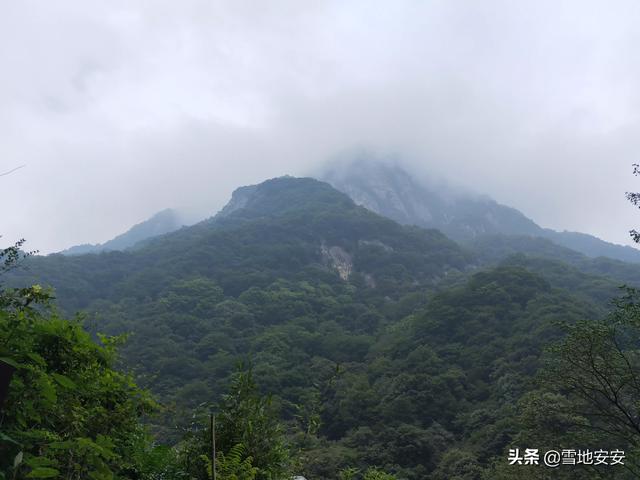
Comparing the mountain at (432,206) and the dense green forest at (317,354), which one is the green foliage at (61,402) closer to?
the dense green forest at (317,354)

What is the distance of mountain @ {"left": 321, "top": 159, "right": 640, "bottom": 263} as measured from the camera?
171 metres

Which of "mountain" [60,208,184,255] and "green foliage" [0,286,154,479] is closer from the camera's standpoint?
"green foliage" [0,286,154,479]

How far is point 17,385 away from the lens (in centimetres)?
351

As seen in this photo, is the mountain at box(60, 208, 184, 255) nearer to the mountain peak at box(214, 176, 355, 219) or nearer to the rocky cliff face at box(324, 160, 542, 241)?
the mountain peak at box(214, 176, 355, 219)

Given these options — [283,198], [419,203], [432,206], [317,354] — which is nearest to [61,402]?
[317,354]

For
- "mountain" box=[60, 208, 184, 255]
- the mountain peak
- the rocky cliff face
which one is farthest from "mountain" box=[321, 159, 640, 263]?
"mountain" box=[60, 208, 184, 255]

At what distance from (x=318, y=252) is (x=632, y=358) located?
8246cm

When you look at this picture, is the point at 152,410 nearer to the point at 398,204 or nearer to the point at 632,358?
the point at 632,358

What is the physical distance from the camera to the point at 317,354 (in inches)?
2192

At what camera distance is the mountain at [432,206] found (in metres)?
171

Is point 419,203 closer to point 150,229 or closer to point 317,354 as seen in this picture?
point 150,229

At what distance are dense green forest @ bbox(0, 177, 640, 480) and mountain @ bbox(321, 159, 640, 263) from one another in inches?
1432

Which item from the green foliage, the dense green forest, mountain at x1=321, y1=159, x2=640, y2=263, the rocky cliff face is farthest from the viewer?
the rocky cliff face

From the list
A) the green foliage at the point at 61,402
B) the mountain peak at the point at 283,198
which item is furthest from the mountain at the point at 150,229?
the green foliage at the point at 61,402
